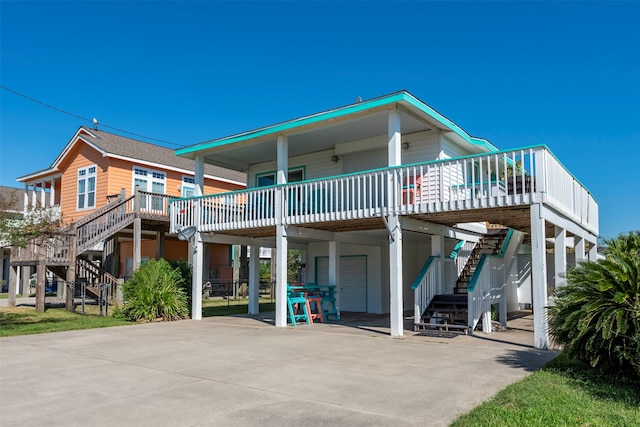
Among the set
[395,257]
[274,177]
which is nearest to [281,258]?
[395,257]

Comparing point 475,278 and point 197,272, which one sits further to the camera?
point 197,272

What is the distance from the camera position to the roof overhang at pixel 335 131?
12.9 m

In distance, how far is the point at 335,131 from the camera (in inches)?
590

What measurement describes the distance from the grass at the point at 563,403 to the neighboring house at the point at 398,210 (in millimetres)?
3132

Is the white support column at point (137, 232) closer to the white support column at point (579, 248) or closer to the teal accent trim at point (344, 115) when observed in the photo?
the teal accent trim at point (344, 115)

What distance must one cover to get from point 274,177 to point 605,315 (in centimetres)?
1419

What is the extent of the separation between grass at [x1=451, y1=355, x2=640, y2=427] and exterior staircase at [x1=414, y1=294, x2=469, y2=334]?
18.5 ft

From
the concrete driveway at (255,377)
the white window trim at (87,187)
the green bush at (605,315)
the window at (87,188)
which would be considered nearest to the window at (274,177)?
the concrete driveway at (255,377)

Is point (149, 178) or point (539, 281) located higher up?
point (149, 178)

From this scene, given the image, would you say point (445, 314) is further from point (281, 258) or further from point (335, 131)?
point (335, 131)

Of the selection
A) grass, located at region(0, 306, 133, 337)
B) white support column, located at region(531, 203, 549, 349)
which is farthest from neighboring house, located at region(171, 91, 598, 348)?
grass, located at region(0, 306, 133, 337)

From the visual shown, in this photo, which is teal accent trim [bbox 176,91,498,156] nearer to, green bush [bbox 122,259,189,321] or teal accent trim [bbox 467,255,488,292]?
teal accent trim [bbox 467,255,488,292]

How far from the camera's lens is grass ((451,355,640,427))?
5121mm

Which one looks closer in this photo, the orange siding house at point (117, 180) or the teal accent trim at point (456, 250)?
the teal accent trim at point (456, 250)
